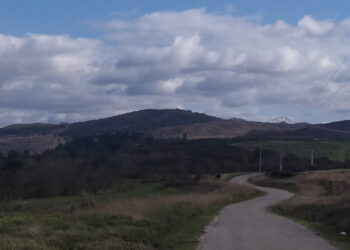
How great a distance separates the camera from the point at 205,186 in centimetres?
6384

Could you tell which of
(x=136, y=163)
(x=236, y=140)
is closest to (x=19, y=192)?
(x=136, y=163)

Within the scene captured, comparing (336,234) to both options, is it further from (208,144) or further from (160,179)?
(208,144)

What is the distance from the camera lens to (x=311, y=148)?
133375 mm

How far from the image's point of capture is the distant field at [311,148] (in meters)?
126

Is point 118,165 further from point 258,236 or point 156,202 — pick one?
point 258,236

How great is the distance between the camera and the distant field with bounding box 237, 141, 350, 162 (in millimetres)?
125694

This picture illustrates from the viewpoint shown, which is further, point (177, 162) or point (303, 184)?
point (177, 162)

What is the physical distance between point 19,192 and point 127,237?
47958mm

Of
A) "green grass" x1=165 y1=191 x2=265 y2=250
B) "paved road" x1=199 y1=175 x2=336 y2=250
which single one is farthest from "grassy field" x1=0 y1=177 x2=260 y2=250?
"paved road" x1=199 y1=175 x2=336 y2=250

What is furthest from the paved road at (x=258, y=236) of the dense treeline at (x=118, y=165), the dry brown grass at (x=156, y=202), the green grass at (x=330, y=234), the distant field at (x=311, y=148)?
the distant field at (x=311, y=148)

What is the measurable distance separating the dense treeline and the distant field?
14.0 feet

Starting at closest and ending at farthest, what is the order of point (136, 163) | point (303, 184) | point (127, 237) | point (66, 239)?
1. point (66, 239)
2. point (127, 237)
3. point (303, 184)
4. point (136, 163)

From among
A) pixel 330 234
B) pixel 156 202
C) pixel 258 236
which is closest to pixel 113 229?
pixel 258 236

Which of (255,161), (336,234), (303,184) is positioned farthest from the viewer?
(255,161)
